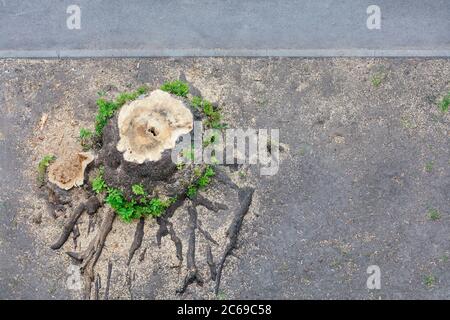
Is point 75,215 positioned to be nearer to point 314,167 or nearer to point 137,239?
point 137,239

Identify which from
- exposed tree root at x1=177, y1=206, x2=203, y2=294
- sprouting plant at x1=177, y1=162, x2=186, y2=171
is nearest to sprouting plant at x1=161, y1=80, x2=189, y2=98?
sprouting plant at x1=177, y1=162, x2=186, y2=171

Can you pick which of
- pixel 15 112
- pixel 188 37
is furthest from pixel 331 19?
pixel 15 112

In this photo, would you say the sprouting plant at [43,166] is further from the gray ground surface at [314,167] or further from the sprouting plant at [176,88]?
the sprouting plant at [176,88]

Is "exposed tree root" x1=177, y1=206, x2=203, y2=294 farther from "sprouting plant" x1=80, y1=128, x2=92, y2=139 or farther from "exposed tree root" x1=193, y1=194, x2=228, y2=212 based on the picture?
"sprouting plant" x1=80, y1=128, x2=92, y2=139

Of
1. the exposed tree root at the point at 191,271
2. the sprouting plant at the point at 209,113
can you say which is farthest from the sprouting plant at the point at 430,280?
the sprouting plant at the point at 209,113

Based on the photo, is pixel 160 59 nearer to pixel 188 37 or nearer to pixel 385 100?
pixel 188 37

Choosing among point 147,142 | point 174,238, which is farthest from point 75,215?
point 147,142

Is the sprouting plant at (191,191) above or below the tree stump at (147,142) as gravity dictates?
below
